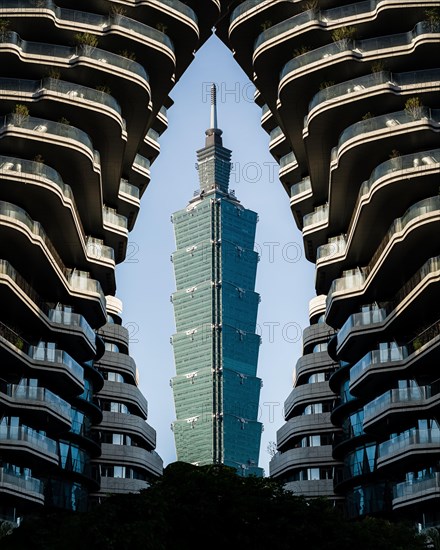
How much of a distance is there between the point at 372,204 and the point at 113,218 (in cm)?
2181

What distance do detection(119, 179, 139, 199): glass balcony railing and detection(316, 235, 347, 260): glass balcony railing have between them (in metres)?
15.2

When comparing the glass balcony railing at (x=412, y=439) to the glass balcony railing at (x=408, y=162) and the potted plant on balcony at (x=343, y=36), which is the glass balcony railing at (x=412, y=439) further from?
the potted plant on balcony at (x=343, y=36)

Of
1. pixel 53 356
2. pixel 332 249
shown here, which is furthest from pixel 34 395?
pixel 332 249

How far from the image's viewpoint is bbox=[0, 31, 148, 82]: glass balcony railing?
60.1 metres

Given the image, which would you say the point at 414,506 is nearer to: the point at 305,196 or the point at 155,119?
the point at 305,196

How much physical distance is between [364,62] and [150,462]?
37.9 m

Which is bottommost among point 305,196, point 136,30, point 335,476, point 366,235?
point 335,476

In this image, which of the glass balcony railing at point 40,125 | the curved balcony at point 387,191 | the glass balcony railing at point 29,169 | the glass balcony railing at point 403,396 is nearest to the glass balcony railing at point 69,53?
the glass balcony railing at point 40,125

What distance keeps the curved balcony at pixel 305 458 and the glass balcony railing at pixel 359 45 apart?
30.4 m

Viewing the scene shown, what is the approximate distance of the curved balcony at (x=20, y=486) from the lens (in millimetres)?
52438

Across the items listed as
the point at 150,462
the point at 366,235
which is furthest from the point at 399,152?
the point at 150,462

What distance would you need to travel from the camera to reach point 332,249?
68062mm

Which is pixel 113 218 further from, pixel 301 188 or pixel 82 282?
pixel 301 188

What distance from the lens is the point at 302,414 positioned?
8475cm
